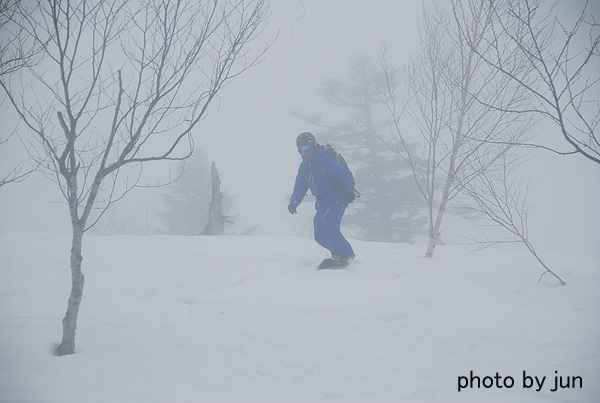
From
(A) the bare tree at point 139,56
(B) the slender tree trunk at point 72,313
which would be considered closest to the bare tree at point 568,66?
(A) the bare tree at point 139,56

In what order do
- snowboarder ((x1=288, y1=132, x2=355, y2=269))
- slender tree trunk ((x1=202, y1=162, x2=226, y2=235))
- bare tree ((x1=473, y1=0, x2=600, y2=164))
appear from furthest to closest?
slender tree trunk ((x1=202, y1=162, x2=226, y2=235)) < snowboarder ((x1=288, y1=132, x2=355, y2=269)) < bare tree ((x1=473, y1=0, x2=600, y2=164))

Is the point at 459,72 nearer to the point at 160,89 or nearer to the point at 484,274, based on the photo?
the point at 484,274

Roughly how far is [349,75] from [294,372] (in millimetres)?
16741

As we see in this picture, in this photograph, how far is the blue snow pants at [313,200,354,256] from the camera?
14.1ft

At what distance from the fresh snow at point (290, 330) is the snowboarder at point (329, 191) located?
37cm

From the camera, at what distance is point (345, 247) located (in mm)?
4316

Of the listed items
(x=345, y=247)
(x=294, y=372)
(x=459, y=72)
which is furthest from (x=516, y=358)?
(x=459, y=72)

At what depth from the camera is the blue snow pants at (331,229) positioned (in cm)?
431

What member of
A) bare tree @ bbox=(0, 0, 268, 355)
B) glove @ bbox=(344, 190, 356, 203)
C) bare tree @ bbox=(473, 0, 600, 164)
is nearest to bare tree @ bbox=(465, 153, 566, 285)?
bare tree @ bbox=(473, 0, 600, 164)

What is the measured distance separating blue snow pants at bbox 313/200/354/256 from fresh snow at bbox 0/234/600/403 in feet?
1.04

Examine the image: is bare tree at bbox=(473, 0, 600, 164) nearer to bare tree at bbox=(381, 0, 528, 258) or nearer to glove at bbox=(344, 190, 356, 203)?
bare tree at bbox=(381, 0, 528, 258)

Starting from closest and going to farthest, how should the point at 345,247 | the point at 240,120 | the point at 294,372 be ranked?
the point at 294,372 → the point at 345,247 → the point at 240,120

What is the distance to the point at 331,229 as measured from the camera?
436 centimetres

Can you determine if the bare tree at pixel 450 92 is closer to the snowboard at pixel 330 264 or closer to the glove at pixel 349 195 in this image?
the glove at pixel 349 195
